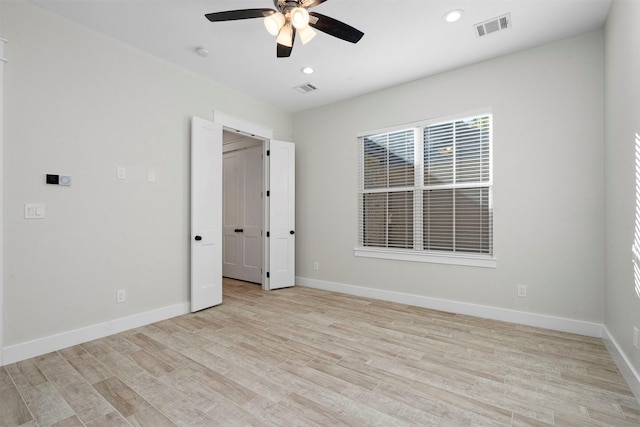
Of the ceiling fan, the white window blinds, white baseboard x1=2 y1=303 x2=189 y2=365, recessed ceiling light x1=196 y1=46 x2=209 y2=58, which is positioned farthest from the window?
white baseboard x1=2 y1=303 x2=189 y2=365

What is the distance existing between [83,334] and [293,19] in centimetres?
322

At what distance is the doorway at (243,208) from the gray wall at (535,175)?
2277mm

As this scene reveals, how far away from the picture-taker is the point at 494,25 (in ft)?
9.09

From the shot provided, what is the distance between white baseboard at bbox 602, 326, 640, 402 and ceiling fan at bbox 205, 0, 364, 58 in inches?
117

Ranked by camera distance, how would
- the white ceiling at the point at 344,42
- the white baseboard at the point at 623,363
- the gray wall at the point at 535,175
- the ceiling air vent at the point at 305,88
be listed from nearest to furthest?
the white baseboard at the point at 623,363
the white ceiling at the point at 344,42
the gray wall at the point at 535,175
the ceiling air vent at the point at 305,88

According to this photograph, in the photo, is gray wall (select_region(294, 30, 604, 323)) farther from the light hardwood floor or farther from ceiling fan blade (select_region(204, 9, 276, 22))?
ceiling fan blade (select_region(204, 9, 276, 22))

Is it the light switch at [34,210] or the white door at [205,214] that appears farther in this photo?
the white door at [205,214]

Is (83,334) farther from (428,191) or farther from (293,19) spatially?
(428,191)

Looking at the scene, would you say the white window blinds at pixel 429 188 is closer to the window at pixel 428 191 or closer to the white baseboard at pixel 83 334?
the window at pixel 428 191

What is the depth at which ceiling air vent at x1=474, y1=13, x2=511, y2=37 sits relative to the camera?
2.68m

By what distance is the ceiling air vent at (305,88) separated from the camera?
13.4 feet

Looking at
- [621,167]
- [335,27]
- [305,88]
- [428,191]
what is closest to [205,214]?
[305,88]

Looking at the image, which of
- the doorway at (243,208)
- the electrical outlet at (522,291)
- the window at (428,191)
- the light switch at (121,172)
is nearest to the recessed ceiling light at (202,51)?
the light switch at (121,172)

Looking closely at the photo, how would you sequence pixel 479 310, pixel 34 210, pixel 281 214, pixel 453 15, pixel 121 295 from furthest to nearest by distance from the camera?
pixel 281 214, pixel 479 310, pixel 121 295, pixel 453 15, pixel 34 210
